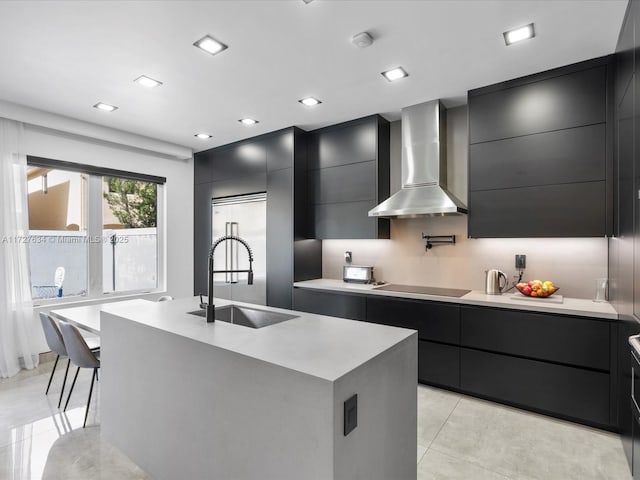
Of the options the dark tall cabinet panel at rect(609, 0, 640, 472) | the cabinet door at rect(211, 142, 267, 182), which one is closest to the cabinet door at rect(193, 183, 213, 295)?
the cabinet door at rect(211, 142, 267, 182)

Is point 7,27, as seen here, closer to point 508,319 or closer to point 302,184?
point 302,184

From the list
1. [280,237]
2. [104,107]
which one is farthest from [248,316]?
[104,107]

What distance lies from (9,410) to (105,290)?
1858 millimetres

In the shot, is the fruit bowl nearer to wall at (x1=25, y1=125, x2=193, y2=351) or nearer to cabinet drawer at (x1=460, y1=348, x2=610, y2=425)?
cabinet drawer at (x1=460, y1=348, x2=610, y2=425)

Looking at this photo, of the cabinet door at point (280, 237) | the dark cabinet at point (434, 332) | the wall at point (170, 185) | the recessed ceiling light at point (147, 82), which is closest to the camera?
the recessed ceiling light at point (147, 82)

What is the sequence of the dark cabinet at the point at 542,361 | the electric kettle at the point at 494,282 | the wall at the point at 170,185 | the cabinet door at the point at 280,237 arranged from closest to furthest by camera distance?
the dark cabinet at the point at 542,361
the electric kettle at the point at 494,282
the cabinet door at the point at 280,237
the wall at the point at 170,185

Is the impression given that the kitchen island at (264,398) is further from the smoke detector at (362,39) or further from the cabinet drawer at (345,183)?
the cabinet drawer at (345,183)

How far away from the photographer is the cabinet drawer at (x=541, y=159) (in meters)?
2.59

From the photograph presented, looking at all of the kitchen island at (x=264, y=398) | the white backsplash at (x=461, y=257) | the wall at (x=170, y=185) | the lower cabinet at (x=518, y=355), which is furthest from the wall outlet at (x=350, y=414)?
the wall at (x=170, y=185)

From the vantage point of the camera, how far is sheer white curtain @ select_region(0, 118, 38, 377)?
3434mm

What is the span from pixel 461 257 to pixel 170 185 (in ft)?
13.3

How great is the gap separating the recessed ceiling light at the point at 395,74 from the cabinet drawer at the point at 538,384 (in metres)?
2.34

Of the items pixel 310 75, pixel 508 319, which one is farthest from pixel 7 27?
pixel 508 319

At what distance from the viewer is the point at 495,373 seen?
2775 mm
